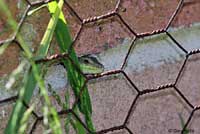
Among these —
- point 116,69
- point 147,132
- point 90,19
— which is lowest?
point 147,132

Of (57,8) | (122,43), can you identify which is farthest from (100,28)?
(57,8)

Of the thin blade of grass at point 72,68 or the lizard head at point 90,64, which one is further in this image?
the lizard head at point 90,64

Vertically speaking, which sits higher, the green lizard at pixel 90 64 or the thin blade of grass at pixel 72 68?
the thin blade of grass at pixel 72 68

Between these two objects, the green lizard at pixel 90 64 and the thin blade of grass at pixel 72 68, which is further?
the green lizard at pixel 90 64

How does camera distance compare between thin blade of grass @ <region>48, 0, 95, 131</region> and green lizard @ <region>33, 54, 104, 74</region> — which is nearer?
thin blade of grass @ <region>48, 0, 95, 131</region>

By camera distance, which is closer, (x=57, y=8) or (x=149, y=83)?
(x=57, y=8)

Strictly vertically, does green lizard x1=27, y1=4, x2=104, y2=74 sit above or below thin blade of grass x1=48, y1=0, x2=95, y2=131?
below

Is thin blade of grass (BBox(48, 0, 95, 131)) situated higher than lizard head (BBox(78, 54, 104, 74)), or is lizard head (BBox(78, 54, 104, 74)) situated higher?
thin blade of grass (BBox(48, 0, 95, 131))

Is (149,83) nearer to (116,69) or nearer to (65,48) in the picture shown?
(116,69)
